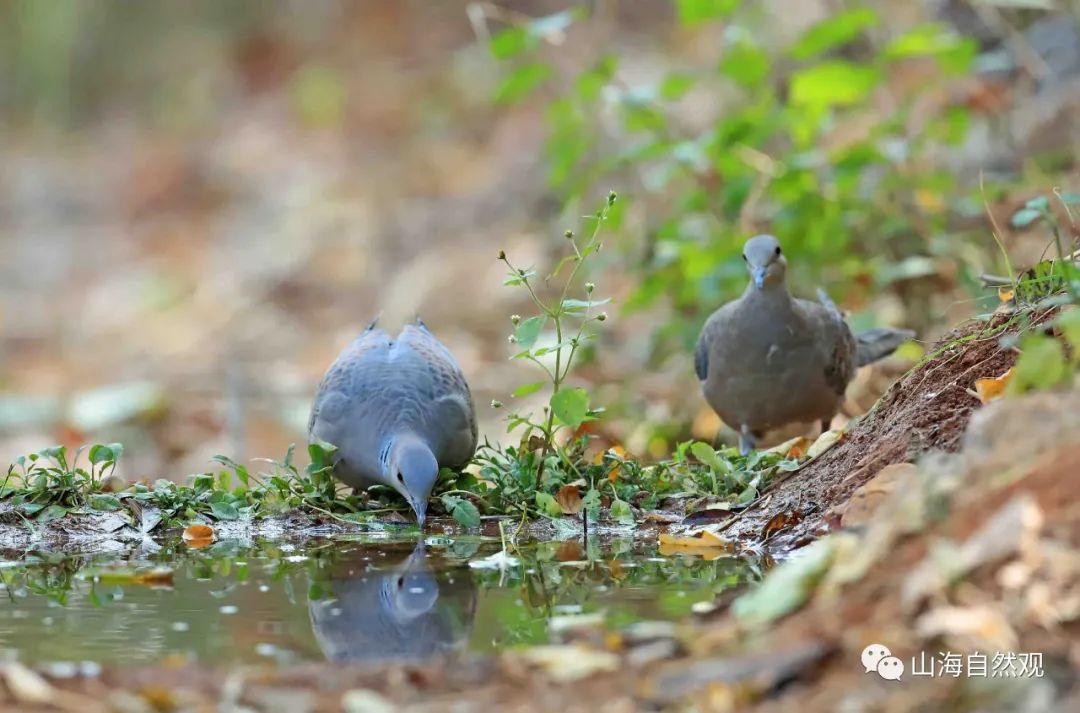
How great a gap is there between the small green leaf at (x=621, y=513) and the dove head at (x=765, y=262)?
1.58m

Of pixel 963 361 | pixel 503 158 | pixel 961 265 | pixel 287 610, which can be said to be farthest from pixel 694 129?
pixel 287 610

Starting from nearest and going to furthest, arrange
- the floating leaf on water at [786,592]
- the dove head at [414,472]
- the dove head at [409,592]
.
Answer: the floating leaf on water at [786,592] → the dove head at [409,592] → the dove head at [414,472]

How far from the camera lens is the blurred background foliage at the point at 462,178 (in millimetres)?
8445

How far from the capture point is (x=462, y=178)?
18562 mm

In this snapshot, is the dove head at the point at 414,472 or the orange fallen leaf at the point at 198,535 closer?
the orange fallen leaf at the point at 198,535

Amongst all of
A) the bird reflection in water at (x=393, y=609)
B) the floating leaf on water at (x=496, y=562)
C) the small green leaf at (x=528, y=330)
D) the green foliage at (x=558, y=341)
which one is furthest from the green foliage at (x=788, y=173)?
the bird reflection in water at (x=393, y=609)

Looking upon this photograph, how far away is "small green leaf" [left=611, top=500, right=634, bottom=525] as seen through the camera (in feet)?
16.9

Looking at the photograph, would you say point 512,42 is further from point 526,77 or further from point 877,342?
point 877,342

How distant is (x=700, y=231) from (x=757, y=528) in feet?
14.9

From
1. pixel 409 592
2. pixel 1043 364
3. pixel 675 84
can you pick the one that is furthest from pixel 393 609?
pixel 675 84

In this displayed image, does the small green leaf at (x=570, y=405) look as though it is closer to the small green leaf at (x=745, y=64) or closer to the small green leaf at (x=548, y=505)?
the small green leaf at (x=548, y=505)

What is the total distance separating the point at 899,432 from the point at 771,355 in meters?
1.81

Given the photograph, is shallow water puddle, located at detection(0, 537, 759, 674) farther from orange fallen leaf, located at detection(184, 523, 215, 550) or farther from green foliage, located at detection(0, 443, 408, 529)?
green foliage, located at detection(0, 443, 408, 529)

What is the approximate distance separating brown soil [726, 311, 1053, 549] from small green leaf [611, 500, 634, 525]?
0.42 meters
